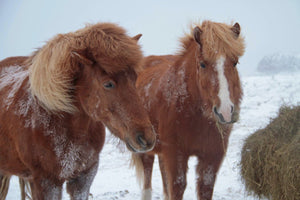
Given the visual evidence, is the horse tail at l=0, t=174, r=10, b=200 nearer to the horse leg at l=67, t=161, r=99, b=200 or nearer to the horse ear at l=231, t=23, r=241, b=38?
the horse leg at l=67, t=161, r=99, b=200

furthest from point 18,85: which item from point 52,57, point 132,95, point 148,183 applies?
point 148,183

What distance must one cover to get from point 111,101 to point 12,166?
139cm

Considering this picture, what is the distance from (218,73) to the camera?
107 inches

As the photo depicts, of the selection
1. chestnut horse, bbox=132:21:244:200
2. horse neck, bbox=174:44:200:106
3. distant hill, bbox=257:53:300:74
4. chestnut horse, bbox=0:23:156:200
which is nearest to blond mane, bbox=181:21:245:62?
chestnut horse, bbox=132:21:244:200

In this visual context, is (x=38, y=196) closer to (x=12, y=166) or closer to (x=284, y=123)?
(x=12, y=166)

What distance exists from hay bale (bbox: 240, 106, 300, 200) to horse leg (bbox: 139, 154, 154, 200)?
1.76 meters

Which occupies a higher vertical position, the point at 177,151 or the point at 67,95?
the point at 67,95

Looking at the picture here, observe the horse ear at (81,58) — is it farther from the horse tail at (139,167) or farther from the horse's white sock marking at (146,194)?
the horse's white sock marking at (146,194)

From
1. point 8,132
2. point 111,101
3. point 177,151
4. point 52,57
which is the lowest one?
point 177,151

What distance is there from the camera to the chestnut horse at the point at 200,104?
274 centimetres

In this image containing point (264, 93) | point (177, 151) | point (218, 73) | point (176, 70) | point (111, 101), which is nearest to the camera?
point (111, 101)

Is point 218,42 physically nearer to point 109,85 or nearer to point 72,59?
point 109,85

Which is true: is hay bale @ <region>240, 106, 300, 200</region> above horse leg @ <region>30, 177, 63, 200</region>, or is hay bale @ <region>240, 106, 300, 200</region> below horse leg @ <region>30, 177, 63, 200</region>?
below

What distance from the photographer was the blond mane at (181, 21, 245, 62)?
2.79 m
